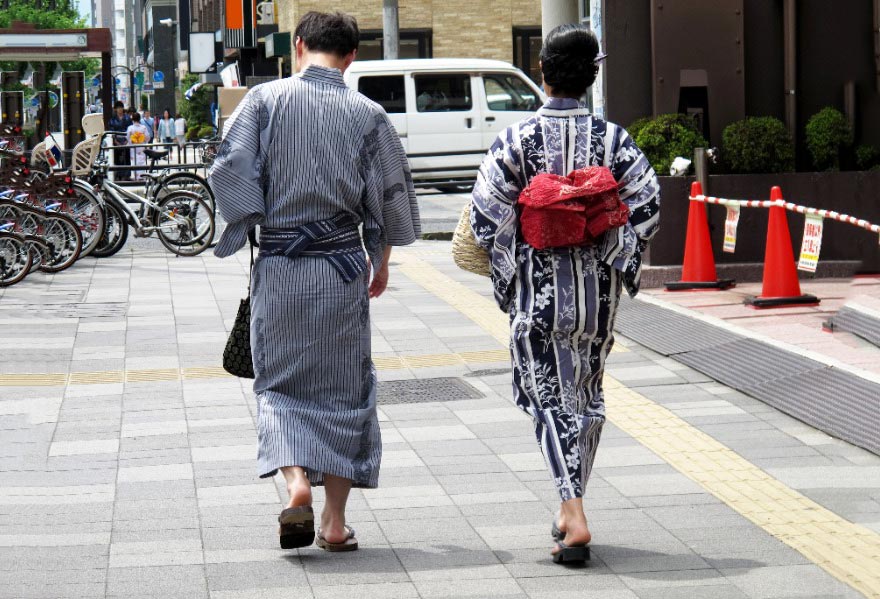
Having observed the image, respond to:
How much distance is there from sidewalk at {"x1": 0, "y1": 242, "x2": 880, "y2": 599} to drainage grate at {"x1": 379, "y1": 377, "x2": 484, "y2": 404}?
1.1 inches

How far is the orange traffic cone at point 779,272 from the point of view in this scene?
10242 millimetres

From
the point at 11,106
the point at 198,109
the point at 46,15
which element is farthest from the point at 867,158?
the point at 46,15

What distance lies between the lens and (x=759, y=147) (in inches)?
477

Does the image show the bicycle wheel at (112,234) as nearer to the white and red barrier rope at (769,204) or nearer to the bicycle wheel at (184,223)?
the bicycle wheel at (184,223)

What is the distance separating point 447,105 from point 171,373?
13903mm

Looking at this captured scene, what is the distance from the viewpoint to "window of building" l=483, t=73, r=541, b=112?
22.2 meters

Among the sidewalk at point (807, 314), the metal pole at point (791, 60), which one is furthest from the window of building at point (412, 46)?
the sidewalk at point (807, 314)

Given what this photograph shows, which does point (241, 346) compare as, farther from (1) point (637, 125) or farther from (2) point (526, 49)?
(2) point (526, 49)

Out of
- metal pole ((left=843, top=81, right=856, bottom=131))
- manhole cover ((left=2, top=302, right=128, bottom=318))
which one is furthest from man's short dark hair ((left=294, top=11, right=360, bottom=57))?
metal pole ((left=843, top=81, right=856, bottom=131))

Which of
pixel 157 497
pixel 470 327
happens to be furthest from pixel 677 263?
pixel 157 497

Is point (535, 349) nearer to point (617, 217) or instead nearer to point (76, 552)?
point (617, 217)

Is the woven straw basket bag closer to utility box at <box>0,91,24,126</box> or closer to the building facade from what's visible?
utility box at <box>0,91,24,126</box>

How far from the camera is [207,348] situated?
9.58 meters

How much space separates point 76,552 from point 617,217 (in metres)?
2.11
